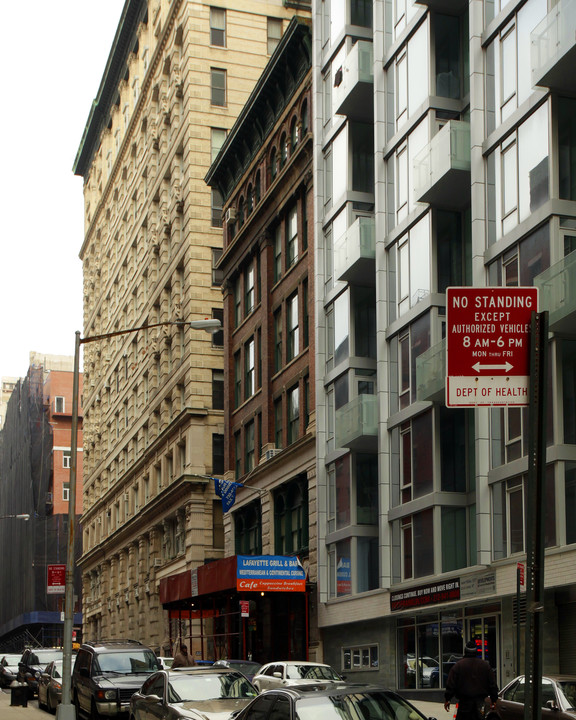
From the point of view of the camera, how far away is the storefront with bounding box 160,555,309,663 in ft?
129

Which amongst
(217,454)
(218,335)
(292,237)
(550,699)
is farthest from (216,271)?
(550,699)

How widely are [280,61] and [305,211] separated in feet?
22.5

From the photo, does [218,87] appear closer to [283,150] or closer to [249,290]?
[249,290]

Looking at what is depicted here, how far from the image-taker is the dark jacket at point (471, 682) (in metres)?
14.7

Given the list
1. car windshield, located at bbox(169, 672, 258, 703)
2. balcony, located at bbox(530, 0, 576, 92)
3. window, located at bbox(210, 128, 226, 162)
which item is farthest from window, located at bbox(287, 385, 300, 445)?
car windshield, located at bbox(169, 672, 258, 703)

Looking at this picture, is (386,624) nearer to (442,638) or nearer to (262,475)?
(442,638)

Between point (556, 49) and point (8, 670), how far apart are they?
35.7 metres

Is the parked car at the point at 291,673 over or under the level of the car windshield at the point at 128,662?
under

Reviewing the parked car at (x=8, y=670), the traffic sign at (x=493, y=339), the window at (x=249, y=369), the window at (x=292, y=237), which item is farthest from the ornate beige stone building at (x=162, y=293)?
the traffic sign at (x=493, y=339)

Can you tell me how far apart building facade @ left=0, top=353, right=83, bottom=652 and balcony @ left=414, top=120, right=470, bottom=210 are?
83048 mm

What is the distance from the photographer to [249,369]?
174 feet

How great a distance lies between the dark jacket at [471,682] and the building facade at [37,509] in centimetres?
9638

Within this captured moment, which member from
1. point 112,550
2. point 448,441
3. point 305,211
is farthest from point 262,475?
point 112,550

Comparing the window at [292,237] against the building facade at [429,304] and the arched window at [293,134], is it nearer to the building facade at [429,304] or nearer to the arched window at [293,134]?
the arched window at [293,134]
